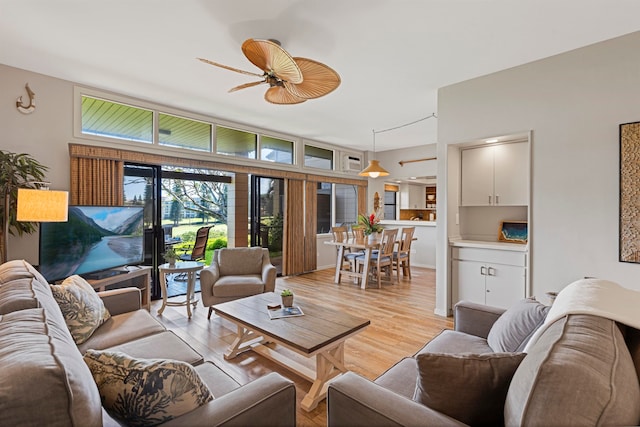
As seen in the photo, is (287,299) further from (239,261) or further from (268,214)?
Answer: (268,214)

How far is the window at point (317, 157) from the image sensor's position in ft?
21.1

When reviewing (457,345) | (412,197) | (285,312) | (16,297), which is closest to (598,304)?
(457,345)

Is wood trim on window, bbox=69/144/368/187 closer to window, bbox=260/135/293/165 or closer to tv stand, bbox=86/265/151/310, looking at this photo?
window, bbox=260/135/293/165

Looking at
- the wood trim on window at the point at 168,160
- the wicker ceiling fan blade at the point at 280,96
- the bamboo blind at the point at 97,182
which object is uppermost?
the wicker ceiling fan blade at the point at 280,96

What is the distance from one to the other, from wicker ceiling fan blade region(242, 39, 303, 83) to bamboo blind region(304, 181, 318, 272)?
12.7 feet

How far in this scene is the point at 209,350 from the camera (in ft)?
9.12

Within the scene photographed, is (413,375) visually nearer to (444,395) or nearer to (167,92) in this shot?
(444,395)

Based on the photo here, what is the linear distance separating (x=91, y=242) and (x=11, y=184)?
85 cm

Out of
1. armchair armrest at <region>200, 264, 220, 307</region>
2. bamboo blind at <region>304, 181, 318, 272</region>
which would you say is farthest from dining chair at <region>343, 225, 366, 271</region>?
armchair armrest at <region>200, 264, 220, 307</region>

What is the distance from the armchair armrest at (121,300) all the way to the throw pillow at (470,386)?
7.91 ft

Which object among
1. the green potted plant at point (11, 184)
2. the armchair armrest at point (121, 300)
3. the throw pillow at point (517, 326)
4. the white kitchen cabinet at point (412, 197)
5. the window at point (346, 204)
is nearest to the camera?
the throw pillow at point (517, 326)

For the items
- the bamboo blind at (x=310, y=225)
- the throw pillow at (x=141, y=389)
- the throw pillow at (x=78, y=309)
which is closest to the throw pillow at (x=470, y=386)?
the throw pillow at (x=141, y=389)

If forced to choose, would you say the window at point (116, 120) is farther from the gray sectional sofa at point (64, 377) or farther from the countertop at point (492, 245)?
the countertop at point (492, 245)

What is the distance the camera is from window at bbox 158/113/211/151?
433cm
